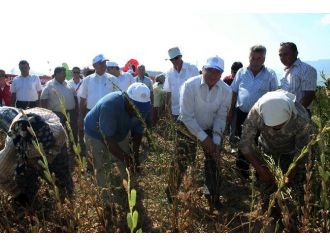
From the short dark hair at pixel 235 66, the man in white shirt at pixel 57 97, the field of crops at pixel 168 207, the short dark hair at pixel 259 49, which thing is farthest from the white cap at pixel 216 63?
the man in white shirt at pixel 57 97

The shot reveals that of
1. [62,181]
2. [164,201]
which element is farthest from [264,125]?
[62,181]

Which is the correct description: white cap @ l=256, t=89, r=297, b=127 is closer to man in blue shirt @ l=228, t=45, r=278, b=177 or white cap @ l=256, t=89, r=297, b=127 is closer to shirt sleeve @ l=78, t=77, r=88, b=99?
man in blue shirt @ l=228, t=45, r=278, b=177

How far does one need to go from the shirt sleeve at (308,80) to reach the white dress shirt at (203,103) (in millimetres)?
1016

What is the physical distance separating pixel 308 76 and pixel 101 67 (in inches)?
114

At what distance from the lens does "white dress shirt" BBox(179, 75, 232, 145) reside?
11.6 feet

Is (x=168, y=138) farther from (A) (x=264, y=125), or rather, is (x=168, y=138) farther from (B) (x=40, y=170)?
(B) (x=40, y=170)

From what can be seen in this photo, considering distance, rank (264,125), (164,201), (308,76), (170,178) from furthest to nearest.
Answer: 1. (308,76)
2. (264,125)
3. (170,178)
4. (164,201)

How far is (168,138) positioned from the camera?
282 centimetres

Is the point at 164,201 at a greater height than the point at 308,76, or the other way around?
the point at 308,76

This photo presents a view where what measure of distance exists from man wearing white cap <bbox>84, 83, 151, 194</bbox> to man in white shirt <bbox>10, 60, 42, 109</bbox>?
12.5 ft


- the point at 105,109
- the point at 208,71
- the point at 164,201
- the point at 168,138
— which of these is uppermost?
the point at 208,71

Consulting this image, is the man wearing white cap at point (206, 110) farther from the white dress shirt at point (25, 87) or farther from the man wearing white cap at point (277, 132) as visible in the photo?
the white dress shirt at point (25, 87)

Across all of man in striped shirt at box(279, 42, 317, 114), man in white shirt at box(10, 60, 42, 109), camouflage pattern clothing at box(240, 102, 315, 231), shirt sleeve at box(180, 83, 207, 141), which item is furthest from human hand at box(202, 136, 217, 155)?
man in white shirt at box(10, 60, 42, 109)

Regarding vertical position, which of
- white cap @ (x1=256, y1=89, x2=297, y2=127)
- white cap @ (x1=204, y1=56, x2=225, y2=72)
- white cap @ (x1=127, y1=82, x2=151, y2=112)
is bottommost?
white cap @ (x1=256, y1=89, x2=297, y2=127)
